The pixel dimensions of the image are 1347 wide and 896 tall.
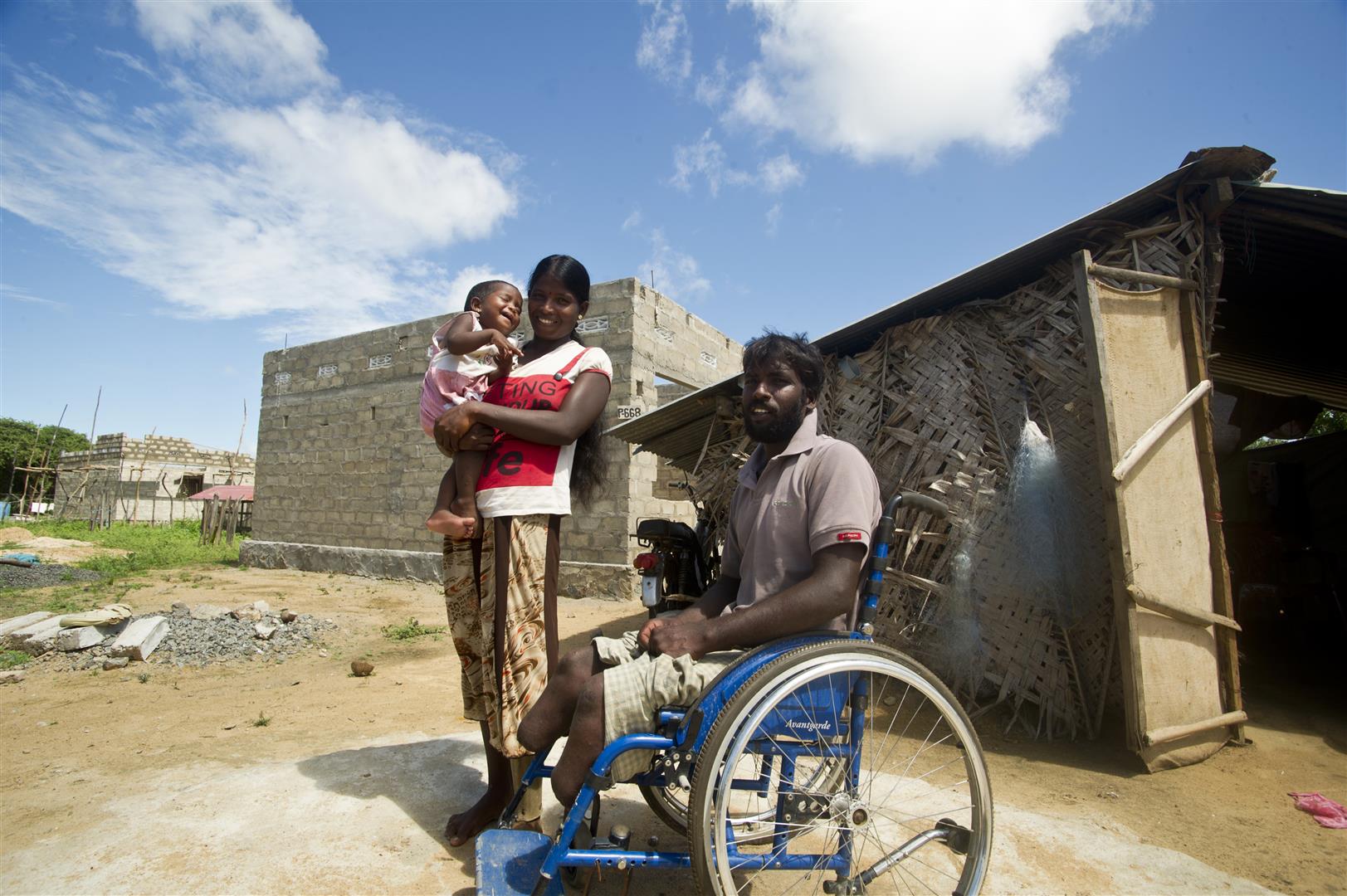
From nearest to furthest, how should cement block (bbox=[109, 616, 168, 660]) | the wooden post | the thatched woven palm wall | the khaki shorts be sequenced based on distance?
the khaki shorts, the thatched woven palm wall, cement block (bbox=[109, 616, 168, 660]), the wooden post

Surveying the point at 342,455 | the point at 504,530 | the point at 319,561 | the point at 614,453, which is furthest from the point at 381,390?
the point at 504,530

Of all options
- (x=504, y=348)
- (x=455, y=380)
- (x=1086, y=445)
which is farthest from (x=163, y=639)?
(x=1086, y=445)

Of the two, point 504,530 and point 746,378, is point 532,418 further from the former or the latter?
point 746,378

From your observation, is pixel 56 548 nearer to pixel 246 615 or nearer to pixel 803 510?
pixel 246 615

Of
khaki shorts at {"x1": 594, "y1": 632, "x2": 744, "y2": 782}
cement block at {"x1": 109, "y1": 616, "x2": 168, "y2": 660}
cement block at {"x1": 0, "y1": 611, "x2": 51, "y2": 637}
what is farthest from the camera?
cement block at {"x1": 0, "y1": 611, "x2": 51, "y2": 637}

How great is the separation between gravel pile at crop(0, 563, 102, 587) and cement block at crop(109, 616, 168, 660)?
558 cm

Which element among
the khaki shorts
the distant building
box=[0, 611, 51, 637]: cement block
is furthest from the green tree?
the khaki shorts

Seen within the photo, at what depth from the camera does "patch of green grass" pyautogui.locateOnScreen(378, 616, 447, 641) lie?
6.65 meters

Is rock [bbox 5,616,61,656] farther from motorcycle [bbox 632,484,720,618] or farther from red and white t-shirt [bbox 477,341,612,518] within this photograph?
red and white t-shirt [bbox 477,341,612,518]

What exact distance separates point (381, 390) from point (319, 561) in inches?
125

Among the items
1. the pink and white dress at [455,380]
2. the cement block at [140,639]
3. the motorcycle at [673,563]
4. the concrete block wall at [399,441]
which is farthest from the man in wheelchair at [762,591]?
the concrete block wall at [399,441]

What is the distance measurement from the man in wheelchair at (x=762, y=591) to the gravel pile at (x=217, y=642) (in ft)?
16.7

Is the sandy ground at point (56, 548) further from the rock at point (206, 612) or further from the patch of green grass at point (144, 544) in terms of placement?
the rock at point (206, 612)

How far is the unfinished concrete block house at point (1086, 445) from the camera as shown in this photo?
324cm
